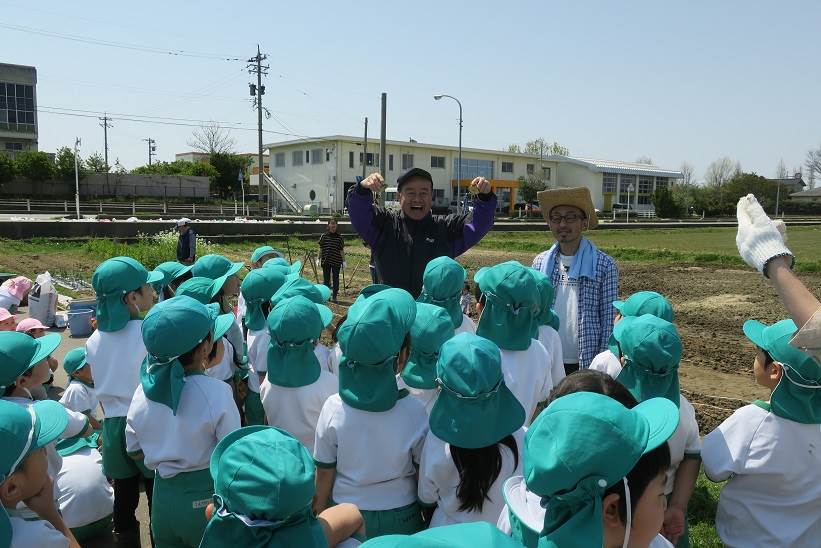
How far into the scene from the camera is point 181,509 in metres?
2.80

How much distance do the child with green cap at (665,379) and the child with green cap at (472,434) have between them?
2.21 ft

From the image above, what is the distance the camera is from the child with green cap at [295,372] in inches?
130

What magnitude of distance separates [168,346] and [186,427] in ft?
1.27

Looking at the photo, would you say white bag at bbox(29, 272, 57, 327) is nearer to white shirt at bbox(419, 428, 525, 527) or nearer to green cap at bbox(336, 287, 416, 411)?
green cap at bbox(336, 287, 416, 411)

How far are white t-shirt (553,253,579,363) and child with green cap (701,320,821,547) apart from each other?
1.64 metres

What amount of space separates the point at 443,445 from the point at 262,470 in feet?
3.08

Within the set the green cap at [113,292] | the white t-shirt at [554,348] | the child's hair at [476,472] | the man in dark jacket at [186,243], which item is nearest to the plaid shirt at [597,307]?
the white t-shirt at [554,348]

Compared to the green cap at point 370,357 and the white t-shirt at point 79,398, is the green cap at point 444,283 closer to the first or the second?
the green cap at point 370,357

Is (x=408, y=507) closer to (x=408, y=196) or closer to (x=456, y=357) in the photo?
(x=456, y=357)

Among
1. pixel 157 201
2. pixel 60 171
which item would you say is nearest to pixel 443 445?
pixel 157 201

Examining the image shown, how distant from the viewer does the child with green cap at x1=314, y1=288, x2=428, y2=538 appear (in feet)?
8.52

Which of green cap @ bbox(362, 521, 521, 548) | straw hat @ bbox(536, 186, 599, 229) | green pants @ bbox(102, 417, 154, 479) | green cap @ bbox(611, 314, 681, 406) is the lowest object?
green pants @ bbox(102, 417, 154, 479)

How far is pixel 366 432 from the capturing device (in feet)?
8.57

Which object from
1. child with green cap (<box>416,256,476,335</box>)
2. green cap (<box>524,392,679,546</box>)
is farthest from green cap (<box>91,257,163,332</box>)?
green cap (<box>524,392,679,546</box>)
